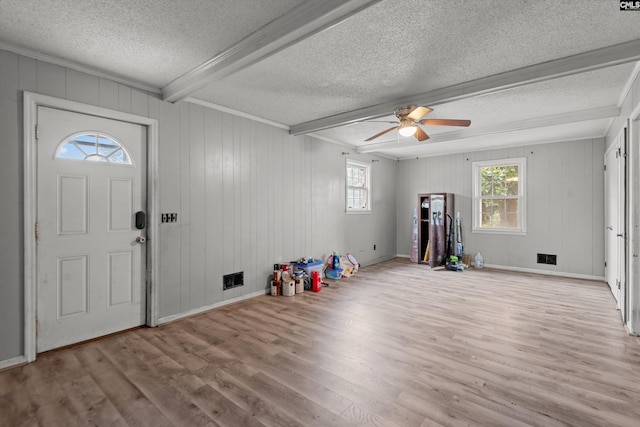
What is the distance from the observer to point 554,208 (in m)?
5.62

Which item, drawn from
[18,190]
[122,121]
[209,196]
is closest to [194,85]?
[122,121]

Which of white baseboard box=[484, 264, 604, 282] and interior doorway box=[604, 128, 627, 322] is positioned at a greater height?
interior doorway box=[604, 128, 627, 322]

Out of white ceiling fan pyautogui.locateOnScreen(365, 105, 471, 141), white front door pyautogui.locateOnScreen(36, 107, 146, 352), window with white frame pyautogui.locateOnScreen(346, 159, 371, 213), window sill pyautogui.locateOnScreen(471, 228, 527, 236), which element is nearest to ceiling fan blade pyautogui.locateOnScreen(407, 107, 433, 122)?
white ceiling fan pyautogui.locateOnScreen(365, 105, 471, 141)

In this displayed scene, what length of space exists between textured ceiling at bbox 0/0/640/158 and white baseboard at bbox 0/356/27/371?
247 centimetres

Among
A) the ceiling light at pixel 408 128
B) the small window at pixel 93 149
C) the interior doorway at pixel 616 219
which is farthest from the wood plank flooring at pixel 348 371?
the ceiling light at pixel 408 128

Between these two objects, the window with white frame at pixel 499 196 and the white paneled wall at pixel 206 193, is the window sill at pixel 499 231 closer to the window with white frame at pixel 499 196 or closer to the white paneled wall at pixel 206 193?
the window with white frame at pixel 499 196

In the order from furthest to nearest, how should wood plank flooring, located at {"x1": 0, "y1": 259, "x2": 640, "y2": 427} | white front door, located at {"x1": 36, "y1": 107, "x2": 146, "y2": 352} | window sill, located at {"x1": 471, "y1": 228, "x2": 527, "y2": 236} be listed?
1. window sill, located at {"x1": 471, "y1": 228, "x2": 527, "y2": 236}
2. white front door, located at {"x1": 36, "y1": 107, "x2": 146, "y2": 352}
3. wood plank flooring, located at {"x1": 0, "y1": 259, "x2": 640, "y2": 427}

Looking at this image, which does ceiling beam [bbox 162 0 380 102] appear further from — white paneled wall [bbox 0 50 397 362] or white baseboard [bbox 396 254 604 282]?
white baseboard [bbox 396 254 604 282]

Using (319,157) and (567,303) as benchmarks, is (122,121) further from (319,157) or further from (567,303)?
(567,303)

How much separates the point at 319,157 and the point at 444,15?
11.6 ft

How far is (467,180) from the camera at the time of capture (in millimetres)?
6574

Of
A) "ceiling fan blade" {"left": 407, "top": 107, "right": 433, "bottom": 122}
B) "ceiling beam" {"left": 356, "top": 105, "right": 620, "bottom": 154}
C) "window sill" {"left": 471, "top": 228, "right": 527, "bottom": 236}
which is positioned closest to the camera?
"ceiling fan blade" {"left": 407, "top": 107, "right": 433, "bottom": 122}

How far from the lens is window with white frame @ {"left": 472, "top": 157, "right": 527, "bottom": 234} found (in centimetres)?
597

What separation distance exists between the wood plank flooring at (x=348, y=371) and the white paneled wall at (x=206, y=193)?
20.8 inches
